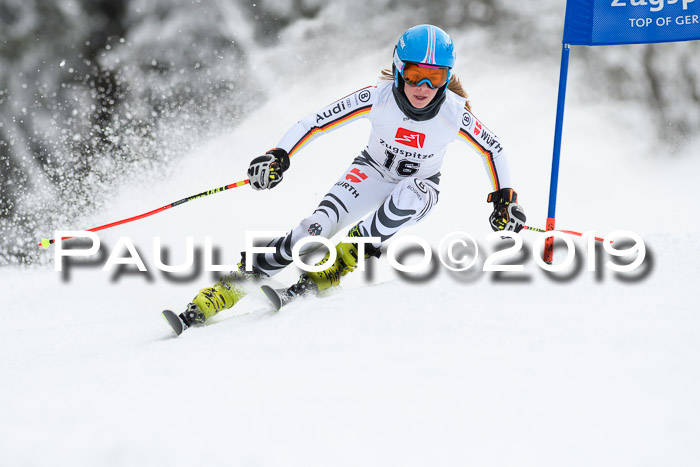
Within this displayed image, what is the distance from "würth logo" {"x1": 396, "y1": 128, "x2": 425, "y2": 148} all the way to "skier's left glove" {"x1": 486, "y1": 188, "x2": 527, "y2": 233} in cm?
48

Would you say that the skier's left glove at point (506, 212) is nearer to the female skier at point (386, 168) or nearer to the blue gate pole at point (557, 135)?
the female skier at point (386, 168)

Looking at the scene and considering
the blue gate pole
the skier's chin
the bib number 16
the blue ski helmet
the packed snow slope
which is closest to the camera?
the packed snow slope

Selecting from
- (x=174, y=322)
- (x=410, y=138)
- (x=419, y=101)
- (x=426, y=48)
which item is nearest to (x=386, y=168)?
(x=410, y=138)

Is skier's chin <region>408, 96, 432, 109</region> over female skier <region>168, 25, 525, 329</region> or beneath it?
over

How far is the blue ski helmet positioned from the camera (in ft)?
9.07

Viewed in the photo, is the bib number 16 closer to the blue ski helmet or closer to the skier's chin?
the skier's chin

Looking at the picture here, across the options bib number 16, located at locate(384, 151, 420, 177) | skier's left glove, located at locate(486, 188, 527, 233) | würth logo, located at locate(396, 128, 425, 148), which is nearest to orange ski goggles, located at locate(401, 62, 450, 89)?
würth logo, located at locate(396, 128, 425, 148)

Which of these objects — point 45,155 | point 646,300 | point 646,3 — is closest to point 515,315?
point 646,300

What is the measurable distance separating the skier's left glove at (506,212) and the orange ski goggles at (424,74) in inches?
28.0

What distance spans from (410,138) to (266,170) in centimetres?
77

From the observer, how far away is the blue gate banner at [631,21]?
10.6 ft

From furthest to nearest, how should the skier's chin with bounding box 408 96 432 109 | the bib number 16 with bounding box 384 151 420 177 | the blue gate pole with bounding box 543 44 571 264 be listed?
the blue gate pole with bounding box 543 44 571 264 → the bib number 16 with bounding box 384 151 420 177 → the skier's chin with bounding box 408 96 432 109

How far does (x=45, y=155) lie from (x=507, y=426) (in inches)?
341

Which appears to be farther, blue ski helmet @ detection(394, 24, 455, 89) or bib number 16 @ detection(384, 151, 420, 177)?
bib number 16 @ detection(384, 151, 420, 177)
